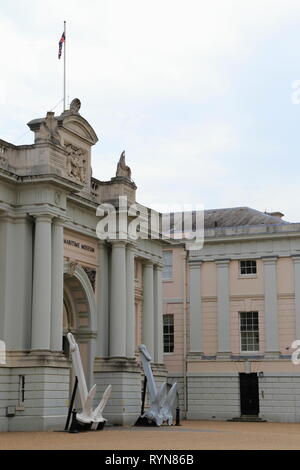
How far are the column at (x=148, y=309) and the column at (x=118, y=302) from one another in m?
4.48

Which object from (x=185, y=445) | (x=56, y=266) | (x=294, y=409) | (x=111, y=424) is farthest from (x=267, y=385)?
(x=185, y=445)

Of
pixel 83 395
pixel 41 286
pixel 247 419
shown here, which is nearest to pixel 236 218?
pixel 247 419

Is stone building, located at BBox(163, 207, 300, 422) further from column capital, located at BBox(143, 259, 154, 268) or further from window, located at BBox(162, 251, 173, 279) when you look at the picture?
column capital, located at BBox(143, 259, 154, 268)

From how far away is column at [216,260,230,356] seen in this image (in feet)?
144

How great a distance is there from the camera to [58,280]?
29.1 metres

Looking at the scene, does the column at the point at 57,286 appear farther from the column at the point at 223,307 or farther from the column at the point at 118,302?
the column at the point at 223,307

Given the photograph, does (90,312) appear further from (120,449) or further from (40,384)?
(120,449)

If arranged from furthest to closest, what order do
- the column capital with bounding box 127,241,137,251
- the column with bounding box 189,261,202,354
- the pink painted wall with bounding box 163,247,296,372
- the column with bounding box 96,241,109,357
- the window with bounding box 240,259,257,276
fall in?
the column with bounding box 189,261,202,354
the window with bounding box 240,259,257,276
the pink painted wall with bounding box 163,247,296,372
the column capital with bounding box 127,241,137,251
the column with bounding box 96,241,109,357

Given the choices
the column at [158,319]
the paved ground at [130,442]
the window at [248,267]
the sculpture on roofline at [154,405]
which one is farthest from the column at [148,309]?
the paved ground at [130,442]

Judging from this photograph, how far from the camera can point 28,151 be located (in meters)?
29.2

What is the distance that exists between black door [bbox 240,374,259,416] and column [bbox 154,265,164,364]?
609cm

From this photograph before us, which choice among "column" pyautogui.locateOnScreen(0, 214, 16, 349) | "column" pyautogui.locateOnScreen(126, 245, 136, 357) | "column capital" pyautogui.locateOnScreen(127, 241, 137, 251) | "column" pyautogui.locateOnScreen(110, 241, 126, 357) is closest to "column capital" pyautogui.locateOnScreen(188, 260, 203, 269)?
"column capital" pyautogui.locateOnScreen(127, 241, 137, 251)

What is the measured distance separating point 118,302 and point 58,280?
16.7 feet

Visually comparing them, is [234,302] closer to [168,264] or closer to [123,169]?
[168,264]
